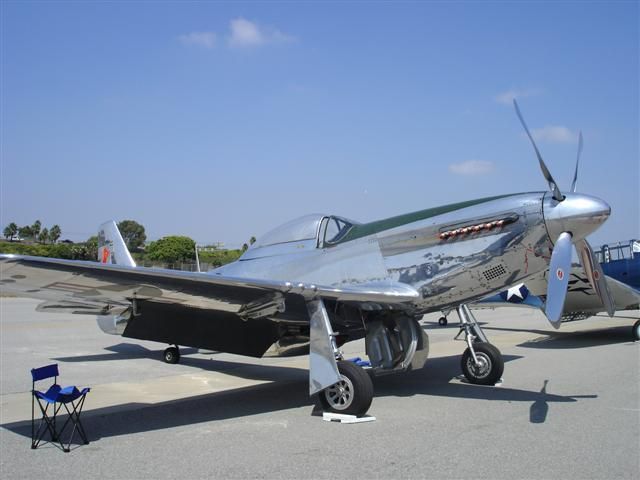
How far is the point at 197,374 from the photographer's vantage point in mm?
9562

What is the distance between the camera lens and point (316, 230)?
7805 mm

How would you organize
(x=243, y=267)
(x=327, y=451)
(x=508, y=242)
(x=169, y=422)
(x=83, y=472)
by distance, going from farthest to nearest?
(x=243, y=267), (x=508, y=242), (x=169, y=422), (x=327, y=451), (x=83, y=472)

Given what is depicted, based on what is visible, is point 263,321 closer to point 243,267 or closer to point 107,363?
point 243,267

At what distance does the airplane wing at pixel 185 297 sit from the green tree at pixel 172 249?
75.3 m

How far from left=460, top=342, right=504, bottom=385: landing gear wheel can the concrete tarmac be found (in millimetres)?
256

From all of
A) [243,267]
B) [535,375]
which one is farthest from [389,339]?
[535,375]

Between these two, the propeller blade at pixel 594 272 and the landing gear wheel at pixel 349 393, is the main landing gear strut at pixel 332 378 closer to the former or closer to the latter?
the landing gear wheel at pixel 349 393

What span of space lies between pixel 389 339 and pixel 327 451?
276 centimetres

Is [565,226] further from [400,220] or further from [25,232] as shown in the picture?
[25,232]

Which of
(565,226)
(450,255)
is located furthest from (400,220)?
(565,226)

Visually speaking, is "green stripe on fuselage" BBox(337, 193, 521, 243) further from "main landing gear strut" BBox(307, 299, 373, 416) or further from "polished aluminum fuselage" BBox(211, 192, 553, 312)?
"main landing gear strut" BBox(307, 299, 373, 416)

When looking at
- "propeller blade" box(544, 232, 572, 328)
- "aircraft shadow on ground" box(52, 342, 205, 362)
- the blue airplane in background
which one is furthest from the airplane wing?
the blue airplane in background

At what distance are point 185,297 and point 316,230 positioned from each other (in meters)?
2.29

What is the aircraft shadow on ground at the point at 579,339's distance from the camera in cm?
1368
